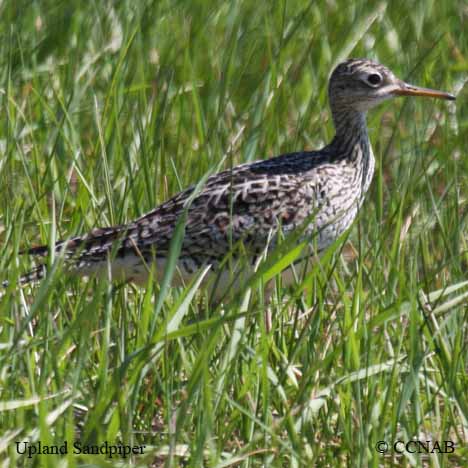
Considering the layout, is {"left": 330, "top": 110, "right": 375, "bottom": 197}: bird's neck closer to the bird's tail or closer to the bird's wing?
the bird's wing

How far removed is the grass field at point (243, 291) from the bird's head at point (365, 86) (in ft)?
0.93

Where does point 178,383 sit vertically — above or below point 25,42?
below

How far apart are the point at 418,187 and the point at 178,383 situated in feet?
6.71

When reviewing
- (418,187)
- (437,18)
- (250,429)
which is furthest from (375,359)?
(437,18)

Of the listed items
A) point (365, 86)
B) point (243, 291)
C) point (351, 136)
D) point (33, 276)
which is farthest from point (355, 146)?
point (243, 291)

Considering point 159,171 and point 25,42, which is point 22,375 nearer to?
point 159,171

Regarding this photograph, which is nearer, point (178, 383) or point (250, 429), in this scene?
point (250, 429)

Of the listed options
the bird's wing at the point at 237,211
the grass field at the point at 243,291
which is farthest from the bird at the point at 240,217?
the grass field at the point at 243,291

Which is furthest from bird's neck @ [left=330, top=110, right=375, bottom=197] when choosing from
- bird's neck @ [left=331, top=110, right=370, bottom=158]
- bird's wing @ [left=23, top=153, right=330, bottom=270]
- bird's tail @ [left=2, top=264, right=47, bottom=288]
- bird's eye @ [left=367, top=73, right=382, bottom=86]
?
bird's tail @ [left=2, top=264, right=47, bottom=288]

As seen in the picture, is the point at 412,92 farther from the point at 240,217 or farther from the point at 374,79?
the point at 240,217

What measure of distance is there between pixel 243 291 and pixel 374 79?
2714 mm

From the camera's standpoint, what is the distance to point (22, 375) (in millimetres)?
4453

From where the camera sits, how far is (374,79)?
6520 mm

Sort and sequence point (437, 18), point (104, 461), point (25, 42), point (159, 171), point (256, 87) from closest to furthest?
point (104, 461), point (159, 171), point (256, 87), point (25, 42), point (437, 18)
